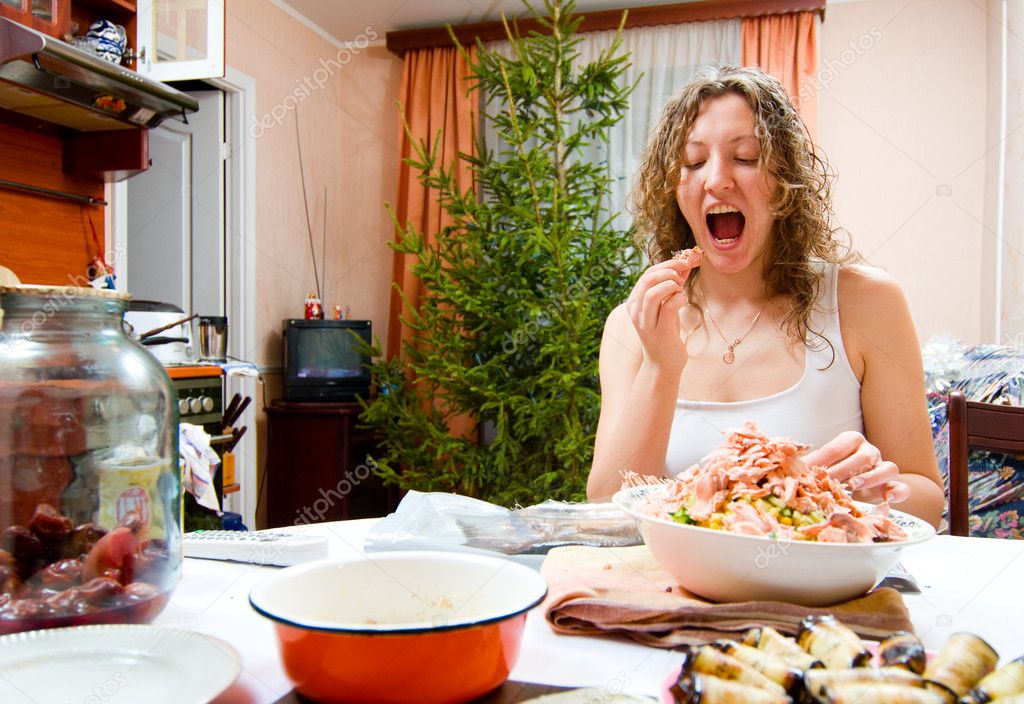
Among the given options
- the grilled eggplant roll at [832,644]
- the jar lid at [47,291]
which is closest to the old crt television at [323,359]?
the jar lid at [47,291]

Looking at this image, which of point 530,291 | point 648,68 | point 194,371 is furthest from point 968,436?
point 648,68

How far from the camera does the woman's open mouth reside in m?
1.51

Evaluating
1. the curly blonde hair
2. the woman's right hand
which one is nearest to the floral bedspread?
the curly blonde hair

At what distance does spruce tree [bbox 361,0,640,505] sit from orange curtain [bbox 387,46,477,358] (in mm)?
891

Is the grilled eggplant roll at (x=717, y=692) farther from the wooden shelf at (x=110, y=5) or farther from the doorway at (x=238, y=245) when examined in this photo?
the doorway at (x=238, y=245)

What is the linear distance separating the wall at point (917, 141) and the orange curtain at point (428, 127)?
2004 millimetres

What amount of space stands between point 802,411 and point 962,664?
40.5 inches

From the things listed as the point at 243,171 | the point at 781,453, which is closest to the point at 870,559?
the point at 781,453

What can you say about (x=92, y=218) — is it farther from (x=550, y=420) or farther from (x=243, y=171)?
(x=550, y=420)

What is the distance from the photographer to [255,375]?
120 inches

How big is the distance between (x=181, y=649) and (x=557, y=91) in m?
3.16

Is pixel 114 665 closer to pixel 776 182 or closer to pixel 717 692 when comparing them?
pixel 717 692

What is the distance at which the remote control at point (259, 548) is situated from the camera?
0.89m

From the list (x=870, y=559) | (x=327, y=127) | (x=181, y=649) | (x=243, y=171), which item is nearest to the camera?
(x=181, y=649)
